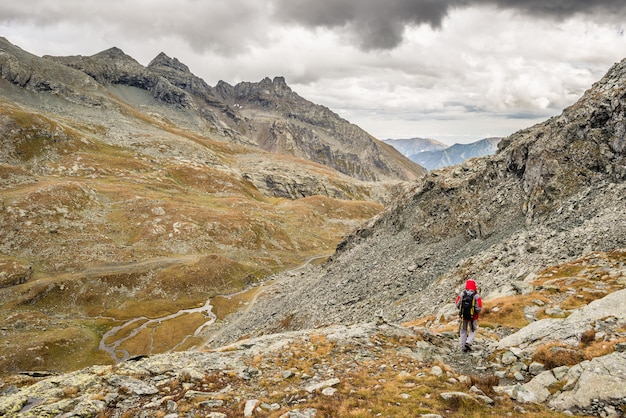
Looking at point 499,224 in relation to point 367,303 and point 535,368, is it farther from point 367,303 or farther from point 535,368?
point 535,368

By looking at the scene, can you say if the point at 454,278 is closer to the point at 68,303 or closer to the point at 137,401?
the point at 137,401

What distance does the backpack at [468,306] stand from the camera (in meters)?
21.1

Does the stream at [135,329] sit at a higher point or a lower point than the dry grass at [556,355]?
lower

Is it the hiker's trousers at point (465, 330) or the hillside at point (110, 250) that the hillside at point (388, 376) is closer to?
the hiker's trousers at point (465, 330)

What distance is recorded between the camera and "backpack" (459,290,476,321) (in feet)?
69.3

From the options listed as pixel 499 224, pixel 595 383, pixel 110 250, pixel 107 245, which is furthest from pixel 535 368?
pixel 107 245

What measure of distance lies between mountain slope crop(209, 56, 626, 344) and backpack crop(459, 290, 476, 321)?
1422cm

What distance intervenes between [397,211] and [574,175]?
117 feet

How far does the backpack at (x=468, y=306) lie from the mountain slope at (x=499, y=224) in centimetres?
1422

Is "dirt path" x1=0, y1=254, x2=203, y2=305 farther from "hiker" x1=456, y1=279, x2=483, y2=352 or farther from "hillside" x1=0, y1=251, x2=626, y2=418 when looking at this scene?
"hiker" x1=456, y1=279, x2=483, y2=352

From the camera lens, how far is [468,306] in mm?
21156

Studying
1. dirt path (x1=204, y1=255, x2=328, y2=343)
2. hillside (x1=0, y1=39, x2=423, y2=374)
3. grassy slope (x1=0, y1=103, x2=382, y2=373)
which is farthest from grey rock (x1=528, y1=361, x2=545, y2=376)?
grassy slope (x1=0, y1=103, x2=382, y2=373)

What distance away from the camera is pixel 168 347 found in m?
78.2

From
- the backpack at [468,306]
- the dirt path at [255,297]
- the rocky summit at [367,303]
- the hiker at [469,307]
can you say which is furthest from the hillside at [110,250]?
the backpack at [468,306]
